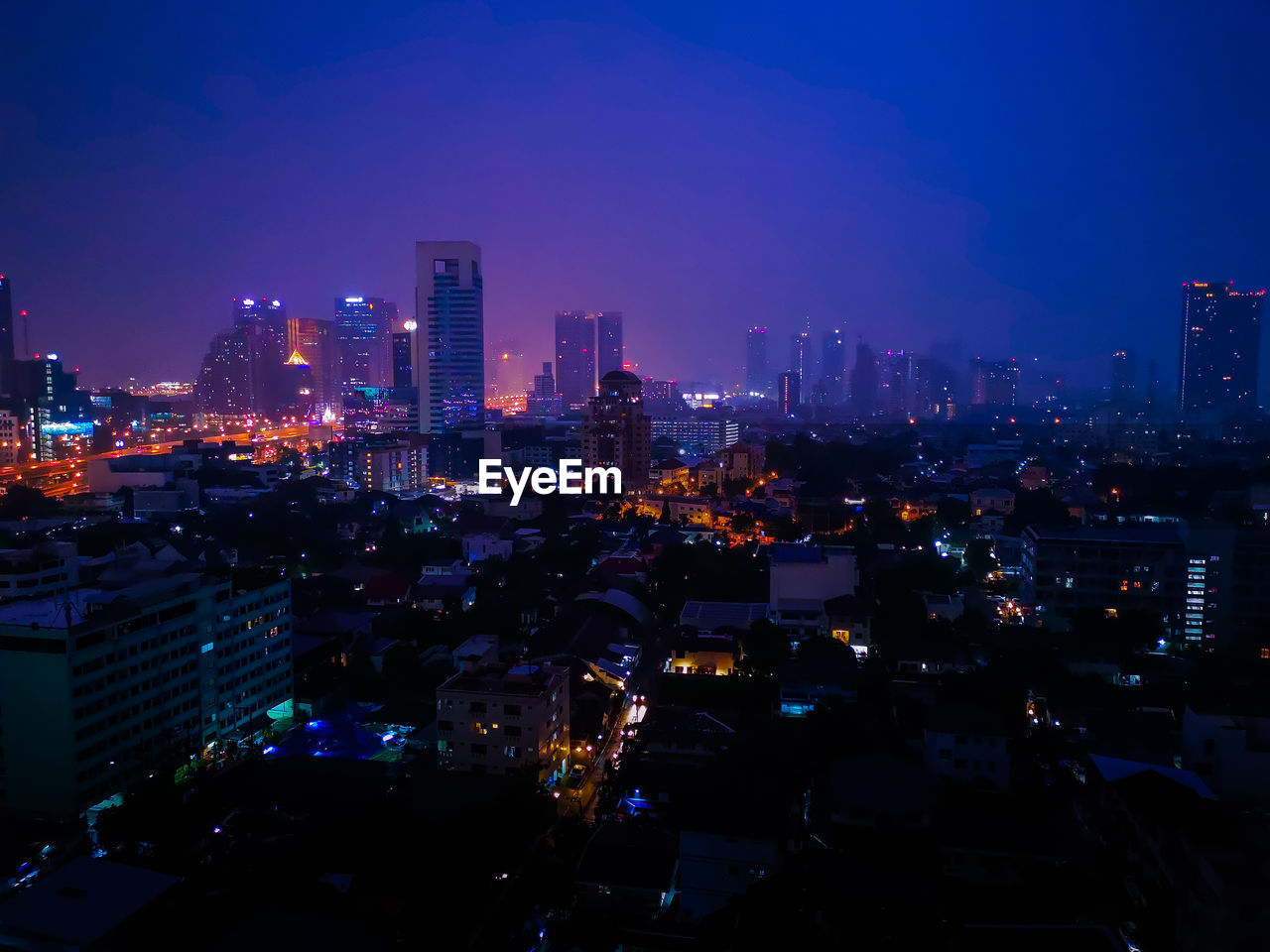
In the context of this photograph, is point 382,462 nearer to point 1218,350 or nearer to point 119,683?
point 119,683

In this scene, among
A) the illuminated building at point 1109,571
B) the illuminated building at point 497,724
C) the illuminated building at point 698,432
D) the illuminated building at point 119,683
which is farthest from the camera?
Answer: the illuminated building at point 698,432

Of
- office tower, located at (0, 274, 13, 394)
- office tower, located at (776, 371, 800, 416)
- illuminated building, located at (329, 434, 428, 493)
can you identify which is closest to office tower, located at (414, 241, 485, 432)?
illuminated building, located at (329, 434, 428, 493)

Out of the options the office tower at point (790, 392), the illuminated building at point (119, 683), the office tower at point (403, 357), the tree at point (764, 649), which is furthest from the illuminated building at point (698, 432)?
the illuminated building at point (119, 683)

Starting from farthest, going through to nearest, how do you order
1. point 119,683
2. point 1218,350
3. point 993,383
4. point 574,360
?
point 993,383
point 574,360
point 1218,350
point 119,683

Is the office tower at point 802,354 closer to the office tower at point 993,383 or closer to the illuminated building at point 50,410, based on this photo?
the office tower at point 993,383

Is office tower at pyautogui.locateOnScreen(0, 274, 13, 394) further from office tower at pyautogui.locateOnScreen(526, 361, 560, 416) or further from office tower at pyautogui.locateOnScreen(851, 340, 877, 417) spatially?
office tower at pyautogui.locateOnScreen(851, 340, 877, 417)

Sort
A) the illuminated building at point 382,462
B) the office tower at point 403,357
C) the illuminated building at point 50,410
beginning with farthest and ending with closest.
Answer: the office tower at point 403,357 → the illuminated building at point 50,410 → the illuminated building at point 382,462

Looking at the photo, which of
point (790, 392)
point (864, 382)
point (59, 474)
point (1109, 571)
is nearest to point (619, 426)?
point (1109, 571)

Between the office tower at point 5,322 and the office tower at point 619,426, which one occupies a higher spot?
the office tower at point 5,322
